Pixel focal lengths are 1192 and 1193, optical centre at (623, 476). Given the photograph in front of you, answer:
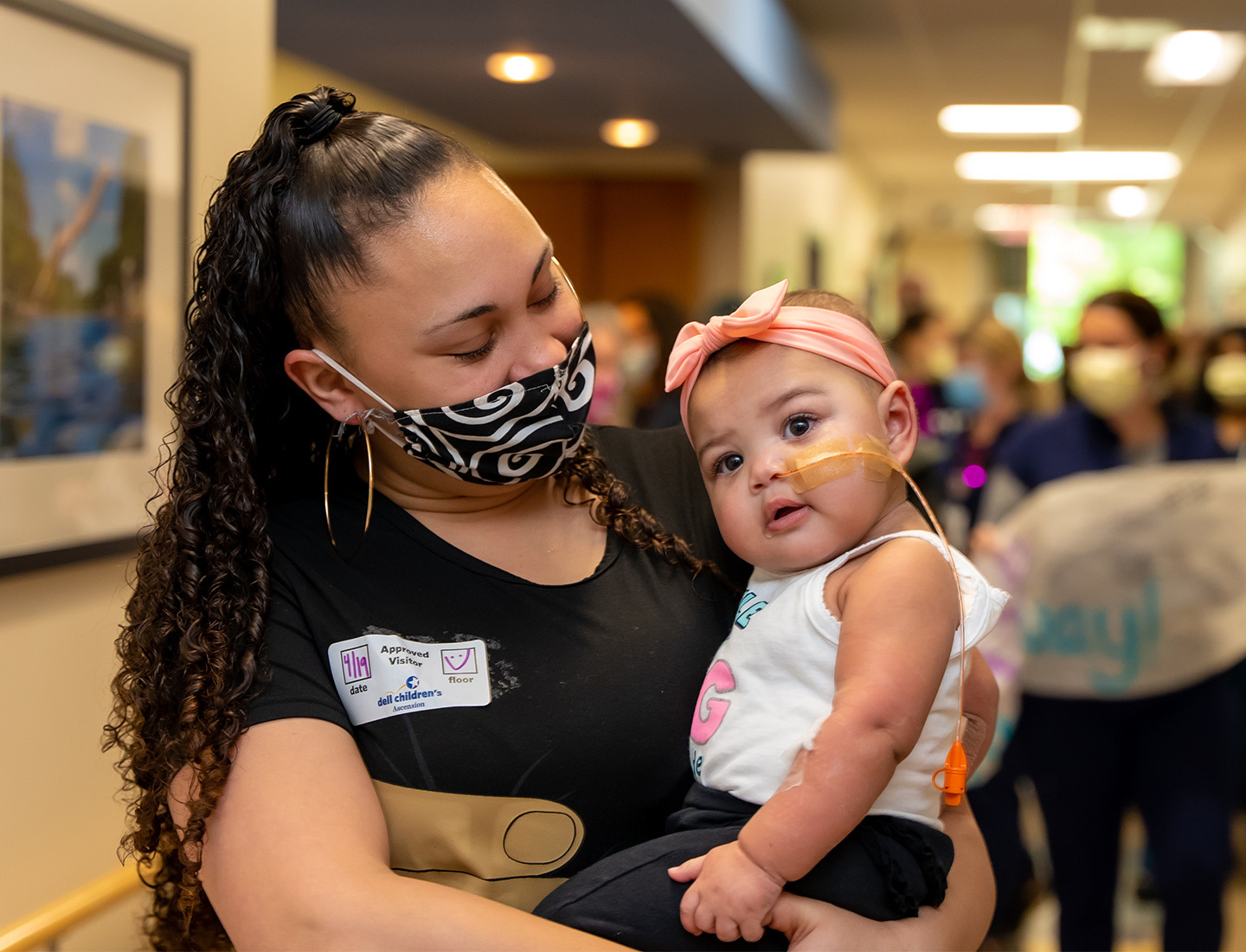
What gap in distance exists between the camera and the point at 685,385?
1.39 m

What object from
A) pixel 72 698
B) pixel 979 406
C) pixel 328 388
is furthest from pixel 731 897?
pixel 979 406

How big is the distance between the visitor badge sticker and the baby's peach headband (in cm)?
39

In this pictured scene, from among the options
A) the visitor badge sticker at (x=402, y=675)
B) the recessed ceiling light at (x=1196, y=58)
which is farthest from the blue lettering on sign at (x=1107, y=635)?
the recessed ceiling light at (x=1196, y=58)

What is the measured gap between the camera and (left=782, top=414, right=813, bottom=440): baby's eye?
4.21 ft

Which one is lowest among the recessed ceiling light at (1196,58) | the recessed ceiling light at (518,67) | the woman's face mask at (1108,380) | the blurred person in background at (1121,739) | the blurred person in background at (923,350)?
the blurred person in background at (1121,739)

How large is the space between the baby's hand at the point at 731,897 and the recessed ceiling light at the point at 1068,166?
36.4 ft

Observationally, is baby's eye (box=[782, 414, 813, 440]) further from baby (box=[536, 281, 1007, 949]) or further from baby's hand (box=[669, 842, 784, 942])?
baby's hand (box=[669, 842, 784, 942])

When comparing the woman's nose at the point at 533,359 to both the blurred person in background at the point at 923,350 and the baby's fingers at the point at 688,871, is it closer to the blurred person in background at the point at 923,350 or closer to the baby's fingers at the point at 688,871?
the baby's fingers at the point at 688,871

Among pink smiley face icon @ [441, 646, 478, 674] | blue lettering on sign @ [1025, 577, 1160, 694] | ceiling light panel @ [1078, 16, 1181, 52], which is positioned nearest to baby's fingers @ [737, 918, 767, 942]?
pink smiley face icon @ [441, 646, 478, 674]

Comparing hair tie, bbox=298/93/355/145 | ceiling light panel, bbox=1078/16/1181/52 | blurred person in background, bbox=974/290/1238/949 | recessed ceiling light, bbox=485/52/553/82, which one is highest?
ceiling light panel, bbox=1078/16/1181/52

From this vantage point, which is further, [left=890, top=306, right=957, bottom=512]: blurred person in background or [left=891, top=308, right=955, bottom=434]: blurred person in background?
[left=891, top=308, right=955, bottom=434]: blurred person in background

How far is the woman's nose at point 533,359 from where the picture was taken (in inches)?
50.8

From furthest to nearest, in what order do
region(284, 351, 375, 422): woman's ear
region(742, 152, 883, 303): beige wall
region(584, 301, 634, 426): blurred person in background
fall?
region(742, 152, 883, 303): beige wall
region(584, 301, 634, 426): blurred person in background
region(284, 351, 375, 422): woman's ear

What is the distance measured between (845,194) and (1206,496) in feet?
31.7
